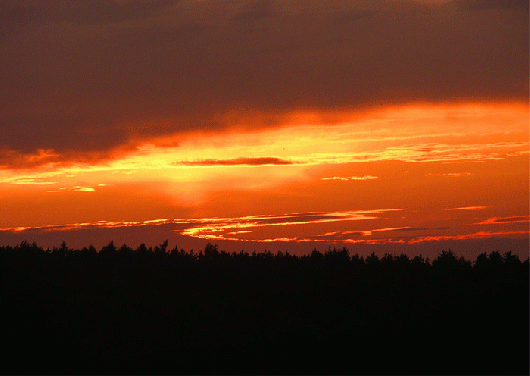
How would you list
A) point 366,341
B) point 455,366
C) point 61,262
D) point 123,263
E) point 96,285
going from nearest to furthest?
point 455,366, point 366,341, point 96,285, point 61,262, point 123,263

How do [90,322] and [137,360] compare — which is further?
[90,322]

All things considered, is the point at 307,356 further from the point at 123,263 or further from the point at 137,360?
the point at 123,263

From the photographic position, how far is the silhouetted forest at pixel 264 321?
34.4 m

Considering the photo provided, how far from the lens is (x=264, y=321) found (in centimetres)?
4281

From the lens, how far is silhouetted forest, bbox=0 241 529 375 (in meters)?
34.4

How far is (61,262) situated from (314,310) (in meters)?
34.3

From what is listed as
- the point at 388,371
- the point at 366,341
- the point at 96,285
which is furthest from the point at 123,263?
the point at 388,371

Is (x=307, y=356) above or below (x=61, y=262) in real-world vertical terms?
below

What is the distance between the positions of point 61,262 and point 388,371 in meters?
46.4

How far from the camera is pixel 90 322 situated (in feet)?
143

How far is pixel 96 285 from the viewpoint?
176ft

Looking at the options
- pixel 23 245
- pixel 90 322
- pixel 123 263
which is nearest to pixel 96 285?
pixel 90 322

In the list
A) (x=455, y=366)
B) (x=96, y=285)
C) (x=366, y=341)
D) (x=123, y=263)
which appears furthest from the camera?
(x=123, y=263)

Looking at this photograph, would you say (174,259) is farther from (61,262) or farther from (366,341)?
(366,341)
